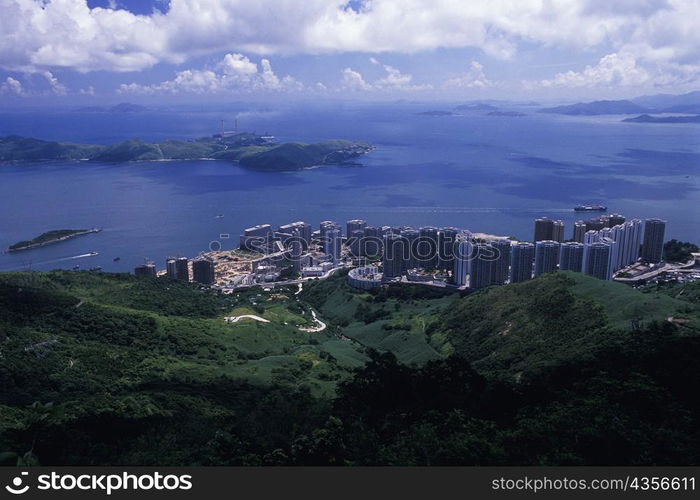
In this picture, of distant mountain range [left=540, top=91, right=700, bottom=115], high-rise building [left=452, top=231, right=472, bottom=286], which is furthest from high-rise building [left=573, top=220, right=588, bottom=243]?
distant mountain range [left=540, top=91, right=700, bottom=115]

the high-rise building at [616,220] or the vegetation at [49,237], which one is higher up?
the high-rise building at [616,220]

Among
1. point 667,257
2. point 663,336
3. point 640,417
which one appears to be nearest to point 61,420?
point 640,417

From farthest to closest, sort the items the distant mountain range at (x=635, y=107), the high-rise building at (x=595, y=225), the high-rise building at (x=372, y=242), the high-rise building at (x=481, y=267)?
the distant mountain range at (x=635, y=107) → the high-rise building at (x=372, y=242) → the high-rise building at (x=595, y=225) → the high-rise building at (x=481, y=267)

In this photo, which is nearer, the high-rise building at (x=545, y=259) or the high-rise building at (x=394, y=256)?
the high-rise building at (x=545, y=259)

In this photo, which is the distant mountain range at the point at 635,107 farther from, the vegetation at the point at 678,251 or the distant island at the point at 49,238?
the distant island at the point at 49,238

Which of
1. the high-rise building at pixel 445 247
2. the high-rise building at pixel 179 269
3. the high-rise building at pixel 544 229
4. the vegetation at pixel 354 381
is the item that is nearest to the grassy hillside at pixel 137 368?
the vegetation at pixel 354 381

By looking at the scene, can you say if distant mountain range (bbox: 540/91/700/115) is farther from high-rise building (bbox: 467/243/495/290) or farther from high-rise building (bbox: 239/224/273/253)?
high-rise building (bbox: 467/243/495/290)
